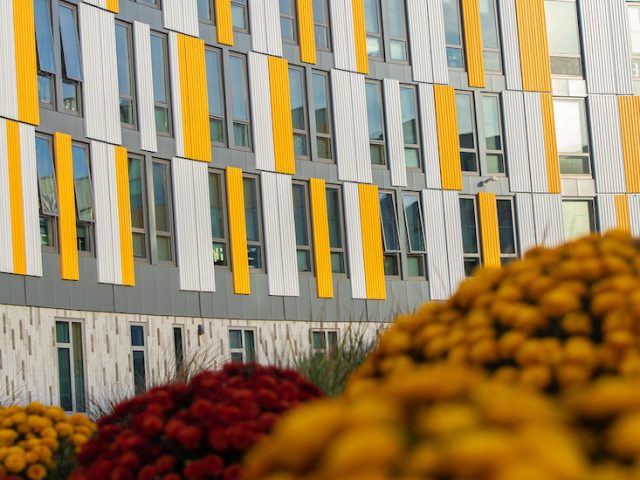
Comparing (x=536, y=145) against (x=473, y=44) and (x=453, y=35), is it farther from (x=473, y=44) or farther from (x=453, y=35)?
(x=453, y=35)

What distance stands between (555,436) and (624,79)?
36624 mm

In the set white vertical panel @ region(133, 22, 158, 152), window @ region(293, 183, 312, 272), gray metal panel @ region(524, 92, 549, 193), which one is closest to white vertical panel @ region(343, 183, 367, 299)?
window @ region(293, 183, 312, 272)

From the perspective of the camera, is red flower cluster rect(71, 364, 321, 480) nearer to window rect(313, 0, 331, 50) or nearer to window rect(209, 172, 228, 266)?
window rect(209, 172, 228, 266)

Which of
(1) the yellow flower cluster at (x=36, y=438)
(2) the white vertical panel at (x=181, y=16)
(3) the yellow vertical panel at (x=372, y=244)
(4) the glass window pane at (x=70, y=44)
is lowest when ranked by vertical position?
(1) the yellow flower cluster at (x=36, y=438)

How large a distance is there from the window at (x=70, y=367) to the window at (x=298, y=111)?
8.25 metres

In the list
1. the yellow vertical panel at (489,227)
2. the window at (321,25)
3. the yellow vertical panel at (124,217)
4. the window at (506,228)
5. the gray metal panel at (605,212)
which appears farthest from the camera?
the gray metal panel at (605,212)

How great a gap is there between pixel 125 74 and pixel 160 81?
3.89 feet

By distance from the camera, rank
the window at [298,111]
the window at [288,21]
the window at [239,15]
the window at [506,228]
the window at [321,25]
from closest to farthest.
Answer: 1. the window at [239,15]
2. the window at [298,111]
3. the window at [288,21]
4. the window at [321,25]
5. the window at [506,228]

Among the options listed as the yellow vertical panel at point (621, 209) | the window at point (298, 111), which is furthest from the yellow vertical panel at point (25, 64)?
the yellow vertical panel at point (621, 209)

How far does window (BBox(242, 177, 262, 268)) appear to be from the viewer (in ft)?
102

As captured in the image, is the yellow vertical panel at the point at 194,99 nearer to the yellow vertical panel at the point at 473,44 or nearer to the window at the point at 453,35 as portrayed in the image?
the window at the point at 453,35

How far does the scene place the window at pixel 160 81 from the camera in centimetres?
2902

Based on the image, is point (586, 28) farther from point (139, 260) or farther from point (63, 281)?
point (63, 281)

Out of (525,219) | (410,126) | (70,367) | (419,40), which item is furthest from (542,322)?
(525,219)
